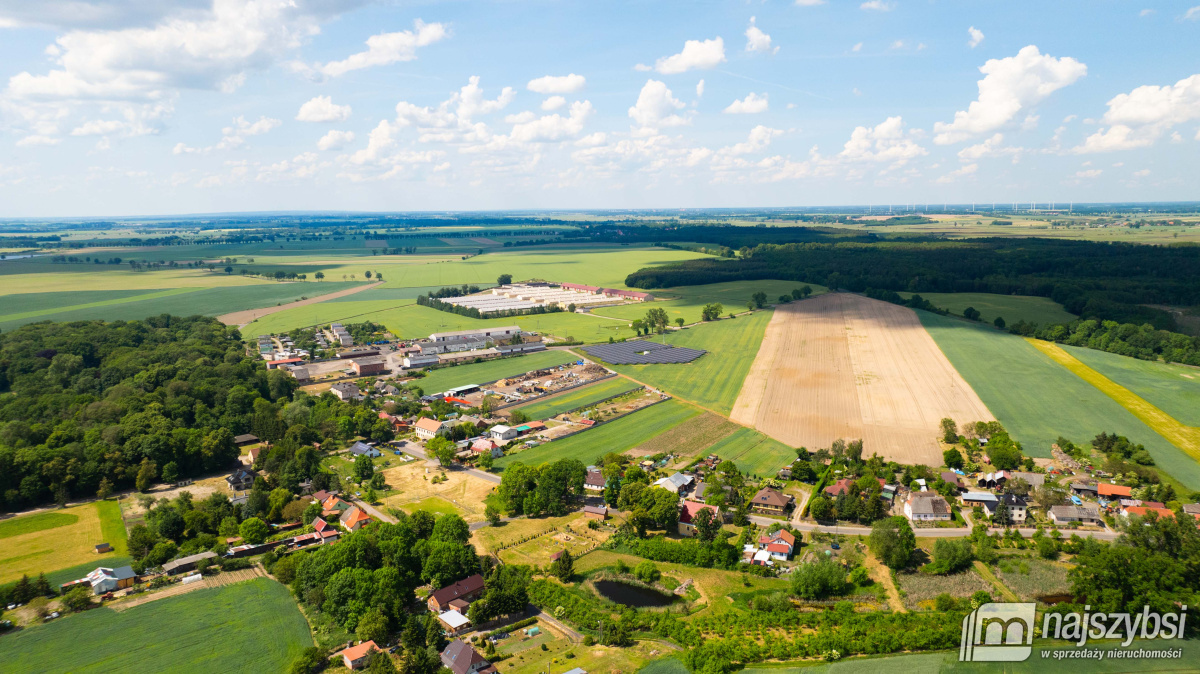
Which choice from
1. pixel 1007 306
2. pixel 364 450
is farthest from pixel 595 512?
pixel 1007 306

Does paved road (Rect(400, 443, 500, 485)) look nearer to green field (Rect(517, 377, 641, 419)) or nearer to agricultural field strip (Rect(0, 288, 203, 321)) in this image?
green field (Rect(517, 377, 641, 419))

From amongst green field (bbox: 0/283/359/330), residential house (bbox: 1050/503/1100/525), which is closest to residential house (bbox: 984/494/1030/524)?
residential house (bbox: 1050/503/1100/525)

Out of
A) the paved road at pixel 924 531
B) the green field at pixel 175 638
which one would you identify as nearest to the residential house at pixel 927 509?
the paved road at pixel 924 531

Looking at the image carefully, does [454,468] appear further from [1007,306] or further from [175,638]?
[1007,306]

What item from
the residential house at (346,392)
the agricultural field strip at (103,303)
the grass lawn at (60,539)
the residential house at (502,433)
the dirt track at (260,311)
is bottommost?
the grass lawn at (60,539)

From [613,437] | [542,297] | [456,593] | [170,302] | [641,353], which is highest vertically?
[170,302]

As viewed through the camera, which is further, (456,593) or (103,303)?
(103,303)

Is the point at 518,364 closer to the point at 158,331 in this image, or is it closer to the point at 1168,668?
the point at 158,331

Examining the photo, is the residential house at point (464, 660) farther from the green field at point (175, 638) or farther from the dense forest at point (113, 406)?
the dense forest at point (113, 406)
